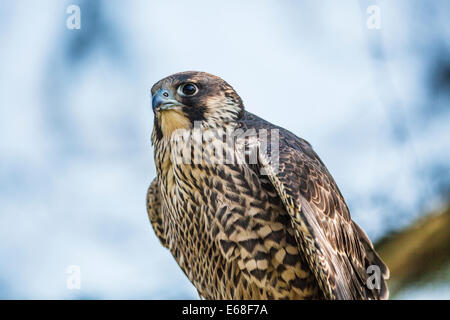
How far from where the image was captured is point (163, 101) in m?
3.96

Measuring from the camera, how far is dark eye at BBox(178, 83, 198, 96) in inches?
159

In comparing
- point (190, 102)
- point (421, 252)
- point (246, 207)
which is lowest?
point (421, 252)

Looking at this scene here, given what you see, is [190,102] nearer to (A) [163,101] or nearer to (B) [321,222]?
(A) [163,101]

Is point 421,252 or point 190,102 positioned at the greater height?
point 190,102

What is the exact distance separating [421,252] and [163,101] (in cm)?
179

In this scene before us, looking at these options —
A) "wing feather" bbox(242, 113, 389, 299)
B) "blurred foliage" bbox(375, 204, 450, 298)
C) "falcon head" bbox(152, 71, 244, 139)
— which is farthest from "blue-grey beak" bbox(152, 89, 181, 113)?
"blurred foliage" bbox(375, 204, 450, 298)

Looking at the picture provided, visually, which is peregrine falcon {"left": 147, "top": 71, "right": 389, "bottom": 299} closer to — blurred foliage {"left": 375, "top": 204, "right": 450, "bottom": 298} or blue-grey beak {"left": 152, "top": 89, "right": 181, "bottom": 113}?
blue-grey beak {"left": 152, "top": 89, "right": 181, "bottom": 113}

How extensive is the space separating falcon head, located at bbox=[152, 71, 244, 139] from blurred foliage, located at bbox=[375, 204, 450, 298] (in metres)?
1.33

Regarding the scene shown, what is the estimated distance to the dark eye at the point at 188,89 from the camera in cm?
404

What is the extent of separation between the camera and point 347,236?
410 centimetres

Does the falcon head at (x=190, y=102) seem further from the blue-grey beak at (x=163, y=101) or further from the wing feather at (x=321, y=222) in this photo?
the wing feather at (x=321, y=222)

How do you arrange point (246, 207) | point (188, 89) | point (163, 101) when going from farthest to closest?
point (188, 89)
point (163, 101)
point (246, 207)

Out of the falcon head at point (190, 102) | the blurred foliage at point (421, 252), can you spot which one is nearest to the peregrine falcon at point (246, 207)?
the falcon head at point (190, 102)

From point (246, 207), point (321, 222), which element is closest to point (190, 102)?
point (246, 207)
